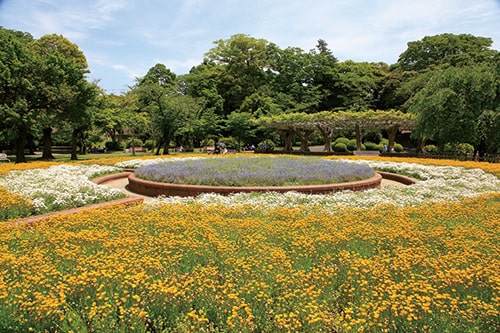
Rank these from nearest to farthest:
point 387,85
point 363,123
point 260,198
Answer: point 260,198 < point 363,123 < point 387,85

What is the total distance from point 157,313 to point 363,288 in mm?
1976

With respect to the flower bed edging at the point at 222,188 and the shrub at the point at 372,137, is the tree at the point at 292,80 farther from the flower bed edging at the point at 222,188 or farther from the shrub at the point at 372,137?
the flower bed edging at the point at 222,188

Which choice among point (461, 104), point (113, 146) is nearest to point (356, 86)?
point (461, 104)

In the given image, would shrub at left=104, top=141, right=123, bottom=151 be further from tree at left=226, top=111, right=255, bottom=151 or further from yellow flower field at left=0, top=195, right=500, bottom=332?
yellow flower field at left=0, top=195, right=500, bottom=332

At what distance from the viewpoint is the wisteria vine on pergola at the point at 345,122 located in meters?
27.8

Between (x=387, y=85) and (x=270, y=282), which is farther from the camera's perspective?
(x=387, y=85)

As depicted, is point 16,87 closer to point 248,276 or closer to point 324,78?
point 248,276

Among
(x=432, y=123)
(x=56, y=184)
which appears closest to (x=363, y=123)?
(x=432, y=123)

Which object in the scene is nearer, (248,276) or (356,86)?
(248,276)

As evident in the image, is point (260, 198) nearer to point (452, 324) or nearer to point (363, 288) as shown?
point (363, 288)

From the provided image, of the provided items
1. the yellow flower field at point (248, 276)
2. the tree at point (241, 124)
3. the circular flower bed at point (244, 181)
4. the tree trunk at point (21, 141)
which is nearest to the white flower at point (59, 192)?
the circular flower bed at point (244, 181)

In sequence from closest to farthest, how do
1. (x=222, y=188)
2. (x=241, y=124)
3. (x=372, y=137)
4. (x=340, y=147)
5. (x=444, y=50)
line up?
(x=222, y=188) < (x=340, y=147) < (x=241, y=124) < (x=372, y=137) < (x=444, y=50)

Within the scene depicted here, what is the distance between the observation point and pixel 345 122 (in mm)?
29719

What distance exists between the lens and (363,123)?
2944 cm
